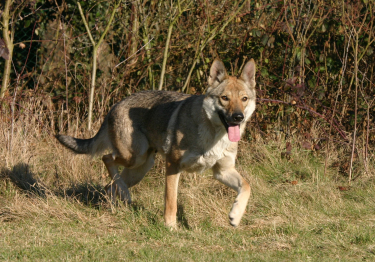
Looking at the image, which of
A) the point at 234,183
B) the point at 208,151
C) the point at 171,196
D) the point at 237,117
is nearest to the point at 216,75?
the point at 237,117

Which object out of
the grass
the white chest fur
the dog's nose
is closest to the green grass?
the grass

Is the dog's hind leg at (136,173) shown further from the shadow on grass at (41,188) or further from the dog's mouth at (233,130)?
the dog's mouth at (233,130)

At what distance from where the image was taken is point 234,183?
500 centimetres

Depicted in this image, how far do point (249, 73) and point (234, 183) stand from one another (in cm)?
123

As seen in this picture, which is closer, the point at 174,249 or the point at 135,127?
the point at 174,249

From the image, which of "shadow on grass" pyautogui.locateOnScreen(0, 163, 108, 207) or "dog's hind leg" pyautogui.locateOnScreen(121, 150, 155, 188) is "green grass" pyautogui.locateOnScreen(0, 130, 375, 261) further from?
"dog's hind leg" pyautogui.locateOnScreen(121, 150, 155, 188)

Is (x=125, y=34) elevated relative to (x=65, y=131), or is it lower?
elevated

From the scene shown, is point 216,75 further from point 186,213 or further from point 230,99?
point 186,213

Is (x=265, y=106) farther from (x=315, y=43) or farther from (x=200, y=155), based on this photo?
(x=200, y=155)

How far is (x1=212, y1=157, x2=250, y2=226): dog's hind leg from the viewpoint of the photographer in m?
4.59

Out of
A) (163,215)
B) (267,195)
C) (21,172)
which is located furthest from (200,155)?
(21,172)

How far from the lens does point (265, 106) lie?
290 inches

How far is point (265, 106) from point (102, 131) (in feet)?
9.05

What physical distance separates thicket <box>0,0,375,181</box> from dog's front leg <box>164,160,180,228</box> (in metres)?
2.36
